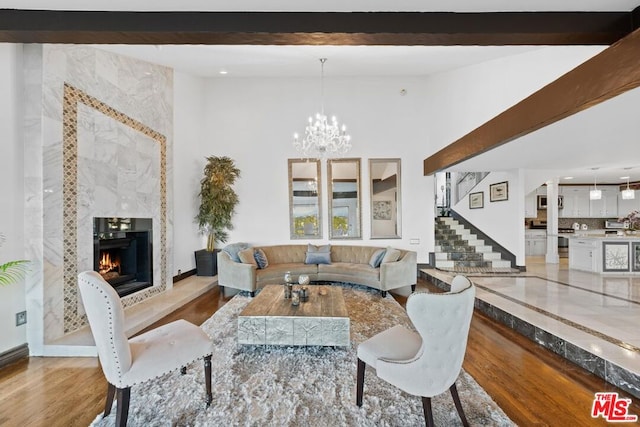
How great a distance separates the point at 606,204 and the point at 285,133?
10829 millimetres

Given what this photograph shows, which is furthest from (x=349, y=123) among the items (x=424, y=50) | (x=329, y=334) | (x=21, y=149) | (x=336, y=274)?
(x=21, y=149)

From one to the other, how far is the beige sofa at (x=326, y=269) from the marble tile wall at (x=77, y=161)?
1271mm

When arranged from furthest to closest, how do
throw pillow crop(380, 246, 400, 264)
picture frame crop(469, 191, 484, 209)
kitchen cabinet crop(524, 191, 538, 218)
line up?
kitchen cabinet crop(524, 191, 538, 218)
picture frame crop(469, 191, 484, 209)
throw pillow crop(380, 246, 400, 264)

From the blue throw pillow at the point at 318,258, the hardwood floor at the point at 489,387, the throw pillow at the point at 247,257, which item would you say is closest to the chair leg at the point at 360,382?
the hardwood floor at the point at 489,387

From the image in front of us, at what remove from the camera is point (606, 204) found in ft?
31.8

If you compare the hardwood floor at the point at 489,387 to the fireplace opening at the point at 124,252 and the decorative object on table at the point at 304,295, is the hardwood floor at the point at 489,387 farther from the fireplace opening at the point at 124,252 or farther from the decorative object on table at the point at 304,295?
the decorative object on table at the point at 304,295

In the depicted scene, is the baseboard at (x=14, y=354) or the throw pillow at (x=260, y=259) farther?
the throw pillow at (x=260, y=259)

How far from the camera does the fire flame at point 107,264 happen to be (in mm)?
4039

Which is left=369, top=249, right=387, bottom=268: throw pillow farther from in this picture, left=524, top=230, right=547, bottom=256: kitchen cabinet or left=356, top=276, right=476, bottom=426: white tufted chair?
left=524, top=230, right=547, bottom=256: kitchen cabinet

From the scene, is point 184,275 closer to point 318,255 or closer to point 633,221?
point 318,255

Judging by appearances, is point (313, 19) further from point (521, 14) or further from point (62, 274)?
point (62, 274)

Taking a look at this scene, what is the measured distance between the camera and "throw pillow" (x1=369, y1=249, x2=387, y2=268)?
5.54m

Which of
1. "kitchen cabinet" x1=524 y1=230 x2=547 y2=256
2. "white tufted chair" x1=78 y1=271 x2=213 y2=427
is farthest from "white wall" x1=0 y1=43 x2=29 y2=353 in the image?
"kitchen cabinet" x1=524 y1=230 x2=547 y2=256

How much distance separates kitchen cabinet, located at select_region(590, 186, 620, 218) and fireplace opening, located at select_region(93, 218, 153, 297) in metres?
13.0
